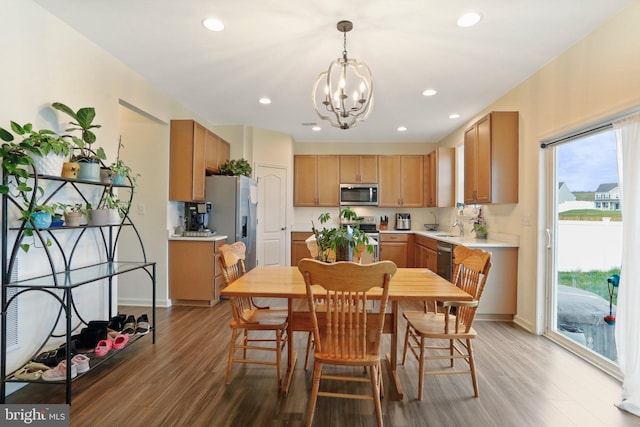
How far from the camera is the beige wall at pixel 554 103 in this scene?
222 cm

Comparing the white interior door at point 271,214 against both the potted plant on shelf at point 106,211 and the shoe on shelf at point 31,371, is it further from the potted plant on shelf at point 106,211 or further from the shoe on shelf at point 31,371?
the shoe on shelf at point 31,371

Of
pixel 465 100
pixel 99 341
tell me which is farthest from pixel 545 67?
pixel 99 341

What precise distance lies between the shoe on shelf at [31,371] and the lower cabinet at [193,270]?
1.93 m

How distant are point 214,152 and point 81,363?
316 cm

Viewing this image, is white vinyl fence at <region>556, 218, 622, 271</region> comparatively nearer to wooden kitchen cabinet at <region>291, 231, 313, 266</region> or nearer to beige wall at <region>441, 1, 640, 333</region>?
beige wall at <region>441, 1, 640, 333</region>

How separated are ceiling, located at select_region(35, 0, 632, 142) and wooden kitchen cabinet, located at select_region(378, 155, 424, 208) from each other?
2.02 m

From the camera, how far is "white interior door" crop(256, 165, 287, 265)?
5.38 m

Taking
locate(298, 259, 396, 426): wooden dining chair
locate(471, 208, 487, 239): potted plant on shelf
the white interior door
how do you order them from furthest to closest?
the white interior door, locate(471, 208, 487, 239): potted plant on shelf, locate(298, 259, 396, 426): wooden dining chair

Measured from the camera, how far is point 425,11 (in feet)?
7.34

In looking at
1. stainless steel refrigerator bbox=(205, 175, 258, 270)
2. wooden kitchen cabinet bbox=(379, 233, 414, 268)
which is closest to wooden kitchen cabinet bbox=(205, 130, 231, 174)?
stainless steel refrigerator bbox=(205, 175, 258, 270)

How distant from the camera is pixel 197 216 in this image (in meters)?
4.21

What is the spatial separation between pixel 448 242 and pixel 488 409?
224 cm

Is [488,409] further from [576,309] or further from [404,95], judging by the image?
[404,95]

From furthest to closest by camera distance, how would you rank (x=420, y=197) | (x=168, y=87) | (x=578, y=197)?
(x=420, y=197), (x=168, y=87), (x=578, y=197)
